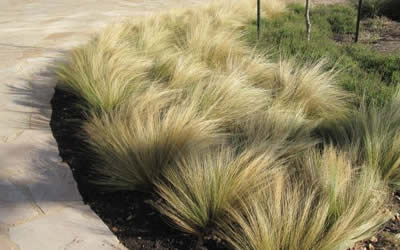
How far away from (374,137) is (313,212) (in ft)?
2.82

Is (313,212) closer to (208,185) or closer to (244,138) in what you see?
(208,185)

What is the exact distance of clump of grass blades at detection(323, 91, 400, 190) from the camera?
2.58m

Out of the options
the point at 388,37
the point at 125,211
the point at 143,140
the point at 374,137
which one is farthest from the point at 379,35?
the point at 125,211

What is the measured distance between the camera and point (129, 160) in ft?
8.41

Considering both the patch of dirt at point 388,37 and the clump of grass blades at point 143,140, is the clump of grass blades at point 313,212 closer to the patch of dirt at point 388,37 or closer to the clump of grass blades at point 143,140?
the clump of grass blades at point 143,140

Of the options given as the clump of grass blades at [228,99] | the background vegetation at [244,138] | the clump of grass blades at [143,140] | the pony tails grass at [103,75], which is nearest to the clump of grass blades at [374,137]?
the background vegetation at [244,138]

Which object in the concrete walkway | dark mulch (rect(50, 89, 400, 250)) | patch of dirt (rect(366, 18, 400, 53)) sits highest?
the concrete walkway


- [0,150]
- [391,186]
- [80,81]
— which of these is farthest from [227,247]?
[80,81]

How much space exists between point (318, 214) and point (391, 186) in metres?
0.87

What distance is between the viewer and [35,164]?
2.71m

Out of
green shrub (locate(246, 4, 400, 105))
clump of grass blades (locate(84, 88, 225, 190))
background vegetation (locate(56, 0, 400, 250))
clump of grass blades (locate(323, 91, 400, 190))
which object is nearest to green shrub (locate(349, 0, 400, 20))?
green shrub (locate(246, 4, 400, 105))

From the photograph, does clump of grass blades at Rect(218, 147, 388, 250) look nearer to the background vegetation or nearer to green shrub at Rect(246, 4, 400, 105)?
the background vegetation

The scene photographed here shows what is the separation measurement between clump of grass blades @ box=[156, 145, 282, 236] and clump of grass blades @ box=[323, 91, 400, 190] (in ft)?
2.04

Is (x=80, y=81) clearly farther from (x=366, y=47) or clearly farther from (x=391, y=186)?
(x=366, y=47)
